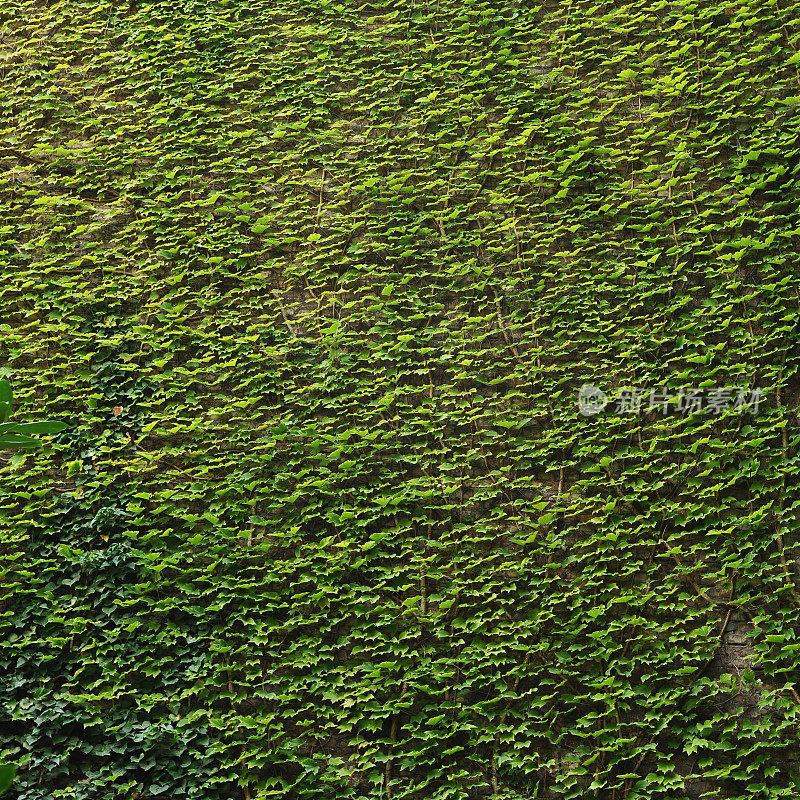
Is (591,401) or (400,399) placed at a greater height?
(400,399)

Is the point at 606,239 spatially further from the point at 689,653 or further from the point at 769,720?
the point at 769,720

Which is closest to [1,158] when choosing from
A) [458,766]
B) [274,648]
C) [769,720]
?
[274,648]

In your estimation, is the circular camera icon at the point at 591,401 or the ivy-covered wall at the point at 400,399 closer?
the ivy-covered wall at the point at 400,399

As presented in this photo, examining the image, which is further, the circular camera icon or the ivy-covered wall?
the circular camera icon
